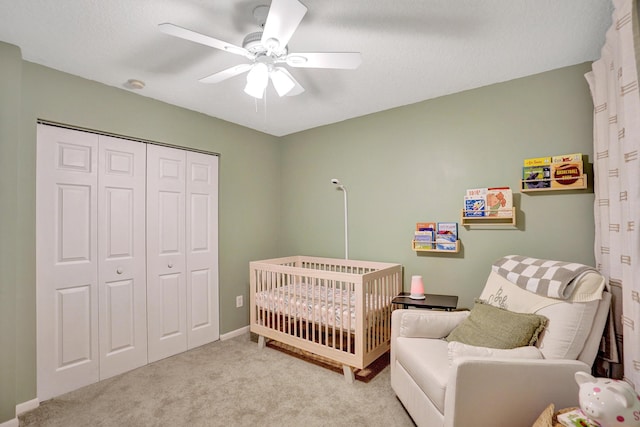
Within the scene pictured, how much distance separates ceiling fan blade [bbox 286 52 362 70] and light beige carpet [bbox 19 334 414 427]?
2.11 m

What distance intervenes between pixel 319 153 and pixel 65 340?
2.81 meters

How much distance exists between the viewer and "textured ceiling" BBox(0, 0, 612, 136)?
1593mm

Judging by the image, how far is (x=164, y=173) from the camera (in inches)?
114

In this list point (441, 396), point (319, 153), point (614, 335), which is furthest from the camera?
point (319, 153)

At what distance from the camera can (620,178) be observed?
1535 mm

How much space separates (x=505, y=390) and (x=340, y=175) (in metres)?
2.45

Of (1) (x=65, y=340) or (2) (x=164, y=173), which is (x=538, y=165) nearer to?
(2) (x=164, y=173)

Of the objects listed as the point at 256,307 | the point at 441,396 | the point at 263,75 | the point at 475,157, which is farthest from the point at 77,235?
the point at 475,157

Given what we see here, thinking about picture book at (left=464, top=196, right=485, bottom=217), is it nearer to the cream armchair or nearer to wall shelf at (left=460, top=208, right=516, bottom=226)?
wall shelf at (left=460, top=208, right=516, bottom=226)

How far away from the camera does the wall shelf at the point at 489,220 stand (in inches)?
92.9

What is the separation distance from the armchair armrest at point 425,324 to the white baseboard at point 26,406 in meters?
2.48

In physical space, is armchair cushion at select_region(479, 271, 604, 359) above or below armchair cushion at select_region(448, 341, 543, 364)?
above

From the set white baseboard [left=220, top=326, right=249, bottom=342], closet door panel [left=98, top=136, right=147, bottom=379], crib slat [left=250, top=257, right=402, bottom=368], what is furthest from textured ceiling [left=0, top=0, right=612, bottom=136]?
white baseboard [left=220, top=326, right=249, bottom=342]

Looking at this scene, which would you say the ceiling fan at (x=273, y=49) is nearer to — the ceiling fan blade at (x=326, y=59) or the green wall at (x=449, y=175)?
the ceiling fan blade at (x=326, y=59)
